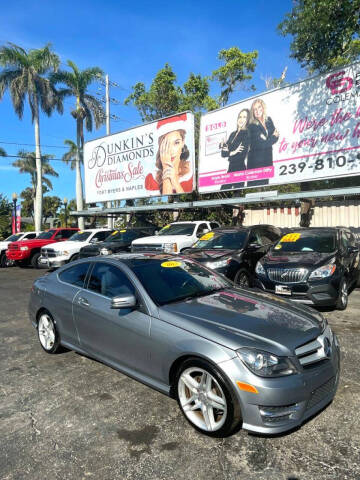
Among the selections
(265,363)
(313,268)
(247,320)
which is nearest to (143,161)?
(313,268)

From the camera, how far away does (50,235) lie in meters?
17.2

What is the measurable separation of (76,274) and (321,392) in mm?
3145

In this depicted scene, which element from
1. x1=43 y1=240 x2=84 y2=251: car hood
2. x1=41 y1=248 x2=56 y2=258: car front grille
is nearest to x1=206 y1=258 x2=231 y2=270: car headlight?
x1=43 y1=240 x2=84 y2=251: car hood

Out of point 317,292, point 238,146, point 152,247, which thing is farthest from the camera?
point 238,146

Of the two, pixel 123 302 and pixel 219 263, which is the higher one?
pixel 123 302

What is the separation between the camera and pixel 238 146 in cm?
1296

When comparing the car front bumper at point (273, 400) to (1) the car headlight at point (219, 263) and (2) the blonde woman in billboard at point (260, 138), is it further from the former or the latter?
(2) the blonde woman in billboard at point (260, 138)

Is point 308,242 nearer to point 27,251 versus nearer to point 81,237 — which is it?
point 81,237

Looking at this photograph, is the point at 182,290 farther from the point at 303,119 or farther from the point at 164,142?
the point at 164,142

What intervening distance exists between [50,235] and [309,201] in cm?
1170

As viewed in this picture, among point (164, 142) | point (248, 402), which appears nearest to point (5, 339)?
point (248, 402)

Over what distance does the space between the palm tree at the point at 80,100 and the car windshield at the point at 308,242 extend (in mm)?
23207

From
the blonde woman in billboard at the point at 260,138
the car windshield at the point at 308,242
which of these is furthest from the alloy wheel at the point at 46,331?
the blonde woman in billboard at the point at 260,138

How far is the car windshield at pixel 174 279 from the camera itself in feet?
12.1
